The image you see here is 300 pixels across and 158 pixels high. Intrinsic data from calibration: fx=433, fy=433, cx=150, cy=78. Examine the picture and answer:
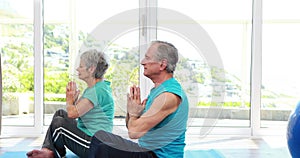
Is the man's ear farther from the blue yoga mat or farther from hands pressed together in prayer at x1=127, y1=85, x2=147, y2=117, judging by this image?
the blue yoga mat

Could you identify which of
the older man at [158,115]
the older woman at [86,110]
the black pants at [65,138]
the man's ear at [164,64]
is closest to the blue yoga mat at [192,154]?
the black pants at [65,138]

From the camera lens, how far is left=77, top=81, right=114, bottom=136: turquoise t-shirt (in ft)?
8.70

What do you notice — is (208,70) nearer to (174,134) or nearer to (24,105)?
(174,134)

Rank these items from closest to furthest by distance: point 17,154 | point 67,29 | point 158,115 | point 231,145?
point 158,115 → point 17,154 → point 231,145 → point 67,29

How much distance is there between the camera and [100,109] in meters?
2.74

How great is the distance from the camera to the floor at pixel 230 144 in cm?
352

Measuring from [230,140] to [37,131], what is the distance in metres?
1.87

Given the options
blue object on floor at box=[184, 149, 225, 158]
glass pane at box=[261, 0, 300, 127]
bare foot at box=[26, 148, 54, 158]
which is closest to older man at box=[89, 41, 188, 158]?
bare foot at box=[26, 148, 54, 158]

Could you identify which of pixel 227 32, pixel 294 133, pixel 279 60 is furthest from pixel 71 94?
pixel 279 60

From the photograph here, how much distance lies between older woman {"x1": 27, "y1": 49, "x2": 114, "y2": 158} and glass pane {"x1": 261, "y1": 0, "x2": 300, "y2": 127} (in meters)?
2.11

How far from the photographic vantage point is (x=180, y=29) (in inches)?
159

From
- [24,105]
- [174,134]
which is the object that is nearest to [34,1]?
[24,105]

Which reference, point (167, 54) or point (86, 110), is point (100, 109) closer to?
point (86, 110)

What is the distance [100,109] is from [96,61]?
304 millimetres
